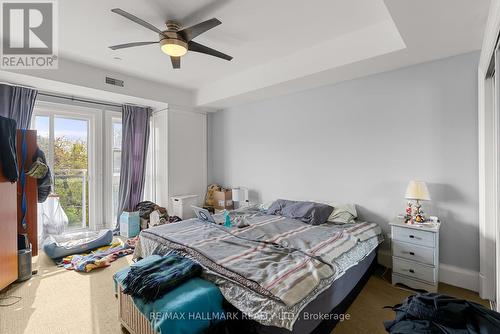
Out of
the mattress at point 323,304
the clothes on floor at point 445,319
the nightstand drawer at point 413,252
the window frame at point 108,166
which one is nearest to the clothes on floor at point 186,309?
the mattress at point 323,304

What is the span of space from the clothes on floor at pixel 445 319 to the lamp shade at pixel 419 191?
1.48 m

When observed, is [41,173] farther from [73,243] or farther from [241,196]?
[241,196]

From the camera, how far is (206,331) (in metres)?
1.46

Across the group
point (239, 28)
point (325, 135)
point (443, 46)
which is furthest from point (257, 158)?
point (443, 46)

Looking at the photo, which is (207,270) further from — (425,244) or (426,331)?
(425,244)

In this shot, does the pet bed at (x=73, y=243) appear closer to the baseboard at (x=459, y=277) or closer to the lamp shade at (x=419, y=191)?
the lamp shade at (x=419, y=191)

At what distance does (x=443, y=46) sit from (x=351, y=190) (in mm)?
1816

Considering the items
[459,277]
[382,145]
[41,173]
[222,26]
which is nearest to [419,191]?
[382,145]

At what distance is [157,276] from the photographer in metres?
1.67

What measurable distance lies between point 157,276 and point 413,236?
7.96 feet

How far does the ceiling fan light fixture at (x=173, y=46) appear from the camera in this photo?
2.32 m

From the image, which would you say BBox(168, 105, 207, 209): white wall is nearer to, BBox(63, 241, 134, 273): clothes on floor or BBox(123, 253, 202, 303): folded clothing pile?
BBox(63, 241, 134, 273): clothes on floor

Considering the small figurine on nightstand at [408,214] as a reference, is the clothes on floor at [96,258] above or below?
below

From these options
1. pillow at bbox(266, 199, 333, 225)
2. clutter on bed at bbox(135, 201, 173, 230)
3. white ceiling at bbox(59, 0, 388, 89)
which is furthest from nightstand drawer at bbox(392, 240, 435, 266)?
clutter on bed at bbox(135, 201, 173, 230)
